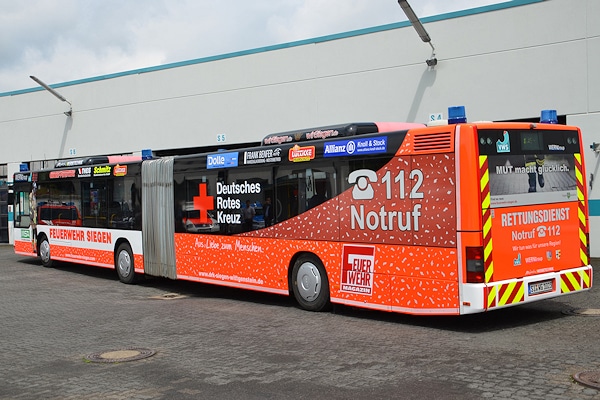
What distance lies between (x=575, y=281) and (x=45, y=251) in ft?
50.3

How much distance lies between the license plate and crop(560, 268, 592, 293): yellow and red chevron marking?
0.83 feet

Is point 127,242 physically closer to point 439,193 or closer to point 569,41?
point 439,193

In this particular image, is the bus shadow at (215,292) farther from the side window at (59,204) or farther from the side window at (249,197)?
the side window at (59,204)

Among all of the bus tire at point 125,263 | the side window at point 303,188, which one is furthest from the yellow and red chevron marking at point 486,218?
the bus tire at point 125,263

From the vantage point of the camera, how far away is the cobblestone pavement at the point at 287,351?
6.85m

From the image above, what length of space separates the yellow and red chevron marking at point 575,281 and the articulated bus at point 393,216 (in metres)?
0.03

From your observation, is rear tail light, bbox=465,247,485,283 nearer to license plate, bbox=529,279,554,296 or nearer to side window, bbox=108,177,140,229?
license plate, bbox=529,279,554,296

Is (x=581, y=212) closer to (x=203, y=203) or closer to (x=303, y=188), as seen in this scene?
(x=303, y=188)

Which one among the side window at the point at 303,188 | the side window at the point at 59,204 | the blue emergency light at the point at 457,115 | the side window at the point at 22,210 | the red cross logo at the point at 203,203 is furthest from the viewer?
the side window at the point at 22,210

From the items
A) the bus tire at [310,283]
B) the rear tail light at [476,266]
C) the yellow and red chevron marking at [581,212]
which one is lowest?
the bus tire at [310,283]

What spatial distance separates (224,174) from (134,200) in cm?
375

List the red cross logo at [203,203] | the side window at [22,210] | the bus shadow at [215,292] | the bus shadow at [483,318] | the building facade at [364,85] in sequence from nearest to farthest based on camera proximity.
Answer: the bus shadow at [483,318] → the bus shadow at [215,292] → the red cross logo at [203,203] → the building facade at [364,85] → the side window at [22,210]

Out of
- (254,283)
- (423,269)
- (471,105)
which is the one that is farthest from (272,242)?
(471,105)

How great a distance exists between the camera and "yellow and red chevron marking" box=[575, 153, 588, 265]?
10.5 m
